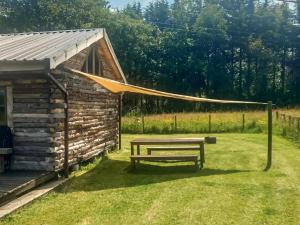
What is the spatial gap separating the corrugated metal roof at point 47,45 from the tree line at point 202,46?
31.5 meters

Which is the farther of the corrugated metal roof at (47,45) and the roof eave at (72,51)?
the corrugated metal roof at (47,45)

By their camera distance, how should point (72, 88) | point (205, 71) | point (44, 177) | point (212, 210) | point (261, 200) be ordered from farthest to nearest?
point (205, 71), point (72, 88), point (44, 177), point (261, 200), point (212, 210)

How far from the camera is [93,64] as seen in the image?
13.0m

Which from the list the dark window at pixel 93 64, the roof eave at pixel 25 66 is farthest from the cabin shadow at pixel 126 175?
the dark window at pixel 93 64

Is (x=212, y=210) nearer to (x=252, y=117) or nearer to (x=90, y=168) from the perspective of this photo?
(x=90, y=168)

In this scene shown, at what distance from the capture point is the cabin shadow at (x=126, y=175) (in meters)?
9.23

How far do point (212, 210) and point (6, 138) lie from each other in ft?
17.6

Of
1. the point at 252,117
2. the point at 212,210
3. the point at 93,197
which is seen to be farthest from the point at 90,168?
the point at 252,117

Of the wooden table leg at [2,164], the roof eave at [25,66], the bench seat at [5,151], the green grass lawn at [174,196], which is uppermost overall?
the roof eave at [25,66]

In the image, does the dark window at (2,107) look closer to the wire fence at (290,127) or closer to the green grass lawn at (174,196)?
the green grass lawn at (174,196)

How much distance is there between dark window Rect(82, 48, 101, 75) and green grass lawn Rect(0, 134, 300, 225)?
117 inches

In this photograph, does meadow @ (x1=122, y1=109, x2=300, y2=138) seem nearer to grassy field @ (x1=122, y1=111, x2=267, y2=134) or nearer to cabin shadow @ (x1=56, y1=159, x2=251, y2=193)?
grassy field @ (x1=122, y1=111, x2=267, y2=134)

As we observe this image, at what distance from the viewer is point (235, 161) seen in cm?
1255

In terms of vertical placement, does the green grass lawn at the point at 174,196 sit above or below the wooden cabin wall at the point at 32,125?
below
